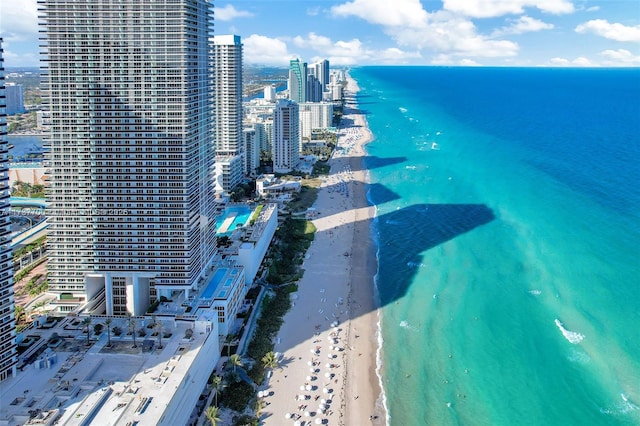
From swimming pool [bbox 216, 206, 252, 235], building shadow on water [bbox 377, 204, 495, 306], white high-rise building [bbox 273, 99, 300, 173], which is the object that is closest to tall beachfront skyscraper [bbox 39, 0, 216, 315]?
swimming pool [bbox 216, 206, 252, 235]

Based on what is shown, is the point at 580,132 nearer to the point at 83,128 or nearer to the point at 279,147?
the point at 279,147

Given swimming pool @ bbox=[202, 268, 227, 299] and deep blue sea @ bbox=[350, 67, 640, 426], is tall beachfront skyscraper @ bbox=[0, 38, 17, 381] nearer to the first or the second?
swimming pool @ bbox=[202, 268, 227, 299]

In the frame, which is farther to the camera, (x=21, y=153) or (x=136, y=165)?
(x=21, y=153)

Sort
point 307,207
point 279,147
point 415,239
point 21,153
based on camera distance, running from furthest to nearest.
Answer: point 21,153 < point 279,147 < point 307,207 < point 415,239

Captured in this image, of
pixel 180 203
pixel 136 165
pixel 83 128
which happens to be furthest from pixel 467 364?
pixel 83 128

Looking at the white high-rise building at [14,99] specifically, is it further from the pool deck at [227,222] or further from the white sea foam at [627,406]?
the white sea foam at [627,406]

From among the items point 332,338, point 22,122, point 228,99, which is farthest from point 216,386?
point 22,122
